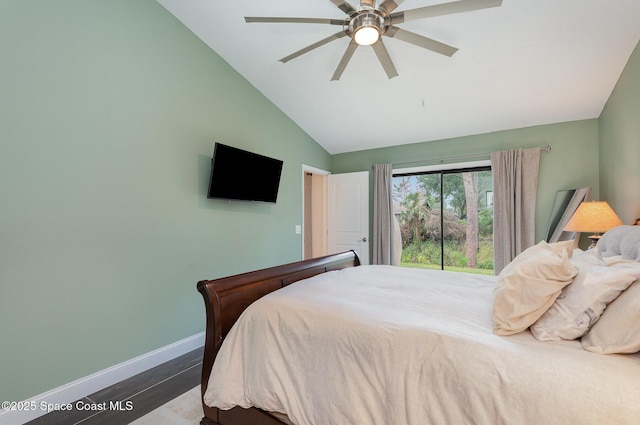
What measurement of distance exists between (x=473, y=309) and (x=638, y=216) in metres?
1.96

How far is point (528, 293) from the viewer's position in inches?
46.6

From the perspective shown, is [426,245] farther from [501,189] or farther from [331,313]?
[331,313]

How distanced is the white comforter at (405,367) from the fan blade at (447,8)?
5.22 feet

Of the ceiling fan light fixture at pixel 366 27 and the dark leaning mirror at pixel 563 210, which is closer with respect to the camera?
the ceiling fan light fixture at pixel 366 27

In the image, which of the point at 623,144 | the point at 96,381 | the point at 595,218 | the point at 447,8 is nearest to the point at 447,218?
the point at 595,218

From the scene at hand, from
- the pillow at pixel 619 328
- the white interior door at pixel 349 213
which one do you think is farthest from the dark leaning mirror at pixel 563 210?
the pillow at pixel 619 328

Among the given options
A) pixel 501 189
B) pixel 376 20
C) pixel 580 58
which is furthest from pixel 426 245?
pixel 376 20

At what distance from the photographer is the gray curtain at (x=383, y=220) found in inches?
174

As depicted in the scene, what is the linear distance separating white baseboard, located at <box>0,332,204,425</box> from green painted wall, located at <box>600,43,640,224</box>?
4021 mm

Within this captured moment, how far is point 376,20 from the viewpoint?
1.72 meters

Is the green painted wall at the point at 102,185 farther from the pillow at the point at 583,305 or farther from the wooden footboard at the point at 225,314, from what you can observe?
the pillow at the point at 583,305

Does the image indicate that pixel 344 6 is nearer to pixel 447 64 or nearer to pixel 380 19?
pixel 380 19

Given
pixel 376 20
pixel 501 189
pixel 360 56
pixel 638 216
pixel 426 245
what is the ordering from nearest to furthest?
pixel 376 20
pixel 638 216
pixel 360 56
pixel 501 189
pixel 426 245

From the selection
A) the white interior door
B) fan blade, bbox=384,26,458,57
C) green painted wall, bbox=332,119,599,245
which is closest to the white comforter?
fan blade, bbox=384,26,458,57
